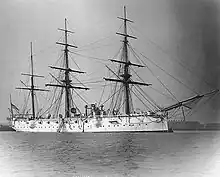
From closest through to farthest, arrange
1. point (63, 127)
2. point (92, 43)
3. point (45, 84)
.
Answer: point (92, 43)
point (45, 84)
point (63, 127)

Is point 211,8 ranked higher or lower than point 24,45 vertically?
higher

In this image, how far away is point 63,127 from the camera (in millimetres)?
6551

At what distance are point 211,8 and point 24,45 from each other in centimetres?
92

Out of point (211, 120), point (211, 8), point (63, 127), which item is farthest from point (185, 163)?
point (63, 127)

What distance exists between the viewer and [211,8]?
6.38 feet

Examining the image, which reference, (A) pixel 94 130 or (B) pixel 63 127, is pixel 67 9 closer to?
(B) pixel 63 127

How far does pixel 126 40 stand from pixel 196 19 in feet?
1.78

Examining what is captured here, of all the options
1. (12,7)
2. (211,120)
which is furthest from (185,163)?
(12,7)

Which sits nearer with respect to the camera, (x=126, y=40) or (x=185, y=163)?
(x=185, y=163)

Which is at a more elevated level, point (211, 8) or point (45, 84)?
point (211, 8)

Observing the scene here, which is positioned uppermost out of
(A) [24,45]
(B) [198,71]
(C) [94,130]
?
(A) [24,45]

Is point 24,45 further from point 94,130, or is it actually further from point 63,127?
point 94,130

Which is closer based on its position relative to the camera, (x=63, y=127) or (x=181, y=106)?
(x=181, y=106)

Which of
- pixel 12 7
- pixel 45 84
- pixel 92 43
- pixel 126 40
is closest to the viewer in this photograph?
pixel 12 7
